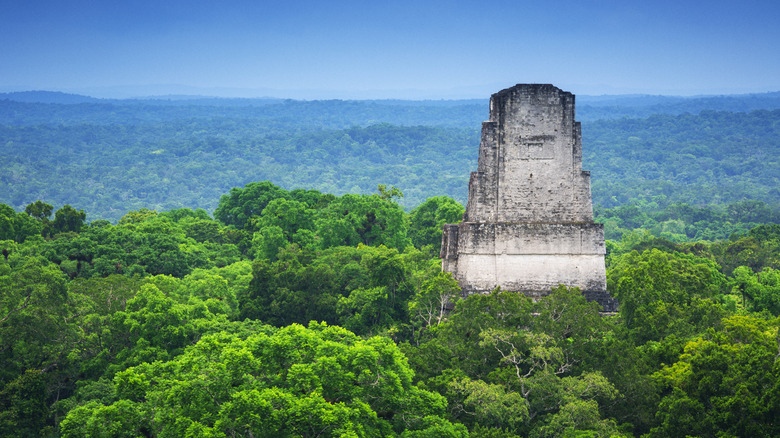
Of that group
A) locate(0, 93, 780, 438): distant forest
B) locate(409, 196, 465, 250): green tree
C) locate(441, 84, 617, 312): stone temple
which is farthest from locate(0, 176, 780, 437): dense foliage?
locate(409, 196, 465, 250): green tree

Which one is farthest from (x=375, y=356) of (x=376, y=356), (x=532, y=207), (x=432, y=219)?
(x=432, y=219)

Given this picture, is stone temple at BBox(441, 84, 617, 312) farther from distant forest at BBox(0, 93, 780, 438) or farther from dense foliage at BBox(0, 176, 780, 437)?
dense foliage at BBox(0, 176, 780, 437)

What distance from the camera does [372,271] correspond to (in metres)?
32.9

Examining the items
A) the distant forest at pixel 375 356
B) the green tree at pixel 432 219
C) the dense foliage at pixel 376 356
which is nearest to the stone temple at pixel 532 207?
the distant forest at pixel 375 356

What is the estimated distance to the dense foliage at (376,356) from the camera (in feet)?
61.3

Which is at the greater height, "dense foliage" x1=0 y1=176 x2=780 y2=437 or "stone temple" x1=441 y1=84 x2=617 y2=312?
"stone temple" x1=441 y1=84 x2=617 y2=312

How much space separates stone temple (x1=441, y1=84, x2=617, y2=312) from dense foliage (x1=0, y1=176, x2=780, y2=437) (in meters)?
1.38

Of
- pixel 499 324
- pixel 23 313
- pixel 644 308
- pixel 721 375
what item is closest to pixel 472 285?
pixel 499 324

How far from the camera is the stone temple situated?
26.8 metres

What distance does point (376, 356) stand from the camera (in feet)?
65.5

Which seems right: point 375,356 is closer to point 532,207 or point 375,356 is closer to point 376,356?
point 376,356

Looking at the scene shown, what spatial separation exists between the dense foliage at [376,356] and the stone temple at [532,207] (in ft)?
4.52

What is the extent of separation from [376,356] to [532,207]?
9.37 metres

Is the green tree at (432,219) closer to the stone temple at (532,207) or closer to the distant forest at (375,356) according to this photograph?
the distant forest at (375,356)
